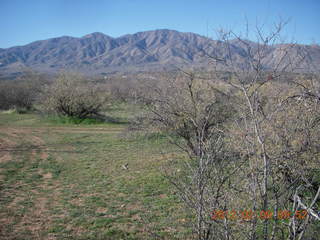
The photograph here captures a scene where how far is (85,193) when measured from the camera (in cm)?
716

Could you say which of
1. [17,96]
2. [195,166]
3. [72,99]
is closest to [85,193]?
[195,166]

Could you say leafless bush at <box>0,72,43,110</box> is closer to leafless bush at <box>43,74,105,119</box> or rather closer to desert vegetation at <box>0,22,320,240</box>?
leafless bush at <box>43,74,105,119</box>

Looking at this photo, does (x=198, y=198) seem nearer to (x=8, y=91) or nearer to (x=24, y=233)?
(x=24, y=233)

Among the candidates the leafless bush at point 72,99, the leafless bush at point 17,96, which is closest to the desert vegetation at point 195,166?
the leafless bush at point 72,99

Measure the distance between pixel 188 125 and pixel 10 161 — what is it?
777 cm

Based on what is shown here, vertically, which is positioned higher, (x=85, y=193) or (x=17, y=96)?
(x=17, y=96)

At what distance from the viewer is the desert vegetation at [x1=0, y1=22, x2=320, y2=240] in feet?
8.19

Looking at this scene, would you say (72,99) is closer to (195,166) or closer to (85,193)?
(85,193)

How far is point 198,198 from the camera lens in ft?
7.71

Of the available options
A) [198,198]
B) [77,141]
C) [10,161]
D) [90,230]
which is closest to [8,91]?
[77,141]

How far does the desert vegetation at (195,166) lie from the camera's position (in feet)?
8.19

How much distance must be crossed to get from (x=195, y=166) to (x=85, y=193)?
13.8ft

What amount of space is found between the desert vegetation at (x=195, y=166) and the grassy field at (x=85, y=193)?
0.04m

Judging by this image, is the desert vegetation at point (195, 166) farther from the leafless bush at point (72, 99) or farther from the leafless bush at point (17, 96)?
Answer: the leafless bush at point (17, 96)
